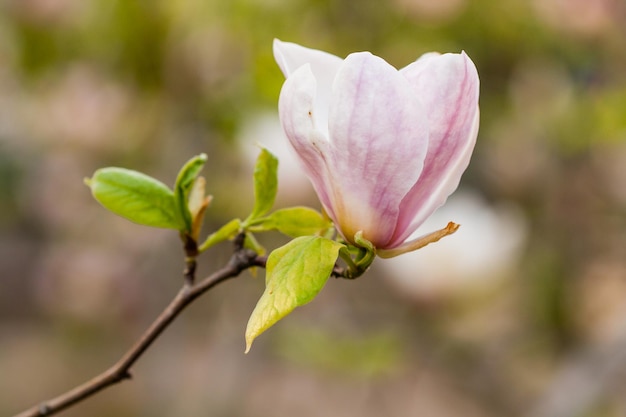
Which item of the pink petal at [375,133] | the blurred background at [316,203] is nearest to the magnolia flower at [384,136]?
the pink petal at [375,133]

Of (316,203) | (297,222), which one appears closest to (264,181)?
(297,222)

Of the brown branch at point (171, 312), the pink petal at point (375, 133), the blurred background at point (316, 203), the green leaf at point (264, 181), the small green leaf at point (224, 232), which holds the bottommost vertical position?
the blurred background at point (316, 203)

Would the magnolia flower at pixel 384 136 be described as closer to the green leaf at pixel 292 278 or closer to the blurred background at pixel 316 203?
the green leaf at pixel 292 278

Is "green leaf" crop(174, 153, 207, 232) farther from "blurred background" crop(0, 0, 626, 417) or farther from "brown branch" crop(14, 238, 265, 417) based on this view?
"blurred background" crop(0, 0, 626, 417)

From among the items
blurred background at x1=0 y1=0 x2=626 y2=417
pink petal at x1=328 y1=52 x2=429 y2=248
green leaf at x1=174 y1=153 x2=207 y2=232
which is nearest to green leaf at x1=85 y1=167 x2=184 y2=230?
green leaf at x1=174 y1=153 x2=207 y2=232

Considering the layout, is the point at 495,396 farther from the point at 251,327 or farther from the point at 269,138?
the point at 251,327

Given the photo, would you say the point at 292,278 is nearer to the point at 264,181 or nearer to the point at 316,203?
the point at 264,181

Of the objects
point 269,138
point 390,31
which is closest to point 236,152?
point 269,138
